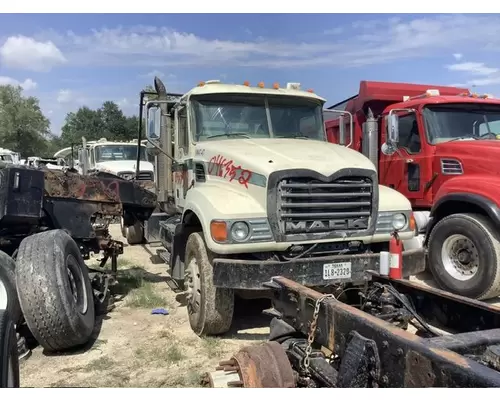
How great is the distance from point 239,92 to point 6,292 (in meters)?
3.21

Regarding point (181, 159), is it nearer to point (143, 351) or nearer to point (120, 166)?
point (143, 351)

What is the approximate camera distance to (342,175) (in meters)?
4.57

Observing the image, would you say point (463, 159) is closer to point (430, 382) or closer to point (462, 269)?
point (462, 269)

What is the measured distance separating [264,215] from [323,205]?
57 cm

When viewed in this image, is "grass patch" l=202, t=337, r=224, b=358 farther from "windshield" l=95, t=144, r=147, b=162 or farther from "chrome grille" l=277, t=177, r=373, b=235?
"windshield" l=95, t=144, r=147, b=162

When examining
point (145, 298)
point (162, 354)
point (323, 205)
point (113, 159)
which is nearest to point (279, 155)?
point (323, 205)

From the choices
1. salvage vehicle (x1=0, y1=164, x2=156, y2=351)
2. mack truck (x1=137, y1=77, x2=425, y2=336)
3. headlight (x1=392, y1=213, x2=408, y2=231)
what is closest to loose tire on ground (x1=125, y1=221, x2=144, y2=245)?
salvage vehicle (x1=0, y1=164, x2=156, y2=351)

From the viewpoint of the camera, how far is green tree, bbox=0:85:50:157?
4474cm

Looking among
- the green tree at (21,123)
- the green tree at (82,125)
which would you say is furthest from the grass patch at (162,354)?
the green tree at (82,125)

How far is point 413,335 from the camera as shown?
2.31 metres

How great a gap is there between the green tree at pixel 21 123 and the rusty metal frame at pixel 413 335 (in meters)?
47.0

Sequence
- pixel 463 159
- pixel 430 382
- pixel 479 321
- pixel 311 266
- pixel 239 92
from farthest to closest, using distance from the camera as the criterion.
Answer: pixel 463 159 < pixel 239 92 < pixel 311 266 < pixel 479 321 < pixel 430 382

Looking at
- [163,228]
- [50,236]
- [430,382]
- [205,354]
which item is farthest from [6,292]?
[430,382]

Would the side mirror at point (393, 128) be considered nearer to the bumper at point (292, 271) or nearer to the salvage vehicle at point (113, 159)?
the bumper at point (292, 271)
